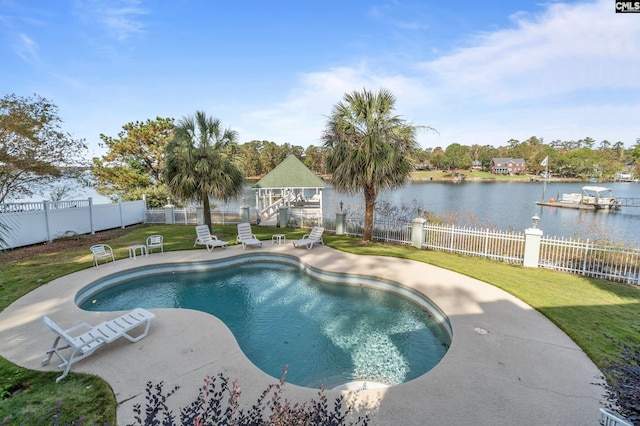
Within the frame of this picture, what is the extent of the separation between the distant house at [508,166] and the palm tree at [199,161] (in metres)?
90.8

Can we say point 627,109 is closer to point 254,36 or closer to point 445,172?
point 254,36

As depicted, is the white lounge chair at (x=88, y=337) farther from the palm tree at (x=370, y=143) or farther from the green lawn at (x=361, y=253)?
the palm tree at (x=370, y=143)

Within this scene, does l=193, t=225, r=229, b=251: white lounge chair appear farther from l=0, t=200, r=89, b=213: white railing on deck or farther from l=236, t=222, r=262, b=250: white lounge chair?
l=0, t=200, r=89, b=213: white railing on deck

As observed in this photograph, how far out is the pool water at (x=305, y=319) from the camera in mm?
4996

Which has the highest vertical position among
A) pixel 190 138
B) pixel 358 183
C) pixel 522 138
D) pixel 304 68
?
pixel 522 138

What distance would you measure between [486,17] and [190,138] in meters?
13.4

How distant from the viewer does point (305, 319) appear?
6691mm

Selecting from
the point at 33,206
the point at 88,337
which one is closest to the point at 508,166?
the point at 33,206

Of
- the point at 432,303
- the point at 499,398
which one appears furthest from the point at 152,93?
the point at 499,398

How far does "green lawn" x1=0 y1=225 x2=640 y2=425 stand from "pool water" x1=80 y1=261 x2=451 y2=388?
2.16 meters

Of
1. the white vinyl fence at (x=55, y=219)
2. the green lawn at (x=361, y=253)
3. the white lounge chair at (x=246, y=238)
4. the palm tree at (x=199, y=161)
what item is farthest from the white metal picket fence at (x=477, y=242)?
the white vinyl fence at (x=55, y=219)

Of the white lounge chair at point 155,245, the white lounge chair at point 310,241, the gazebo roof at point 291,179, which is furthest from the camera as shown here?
the gazebo roof at point 291,179

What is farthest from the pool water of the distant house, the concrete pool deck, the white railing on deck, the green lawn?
the distant house

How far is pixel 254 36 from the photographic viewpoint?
14047mm
